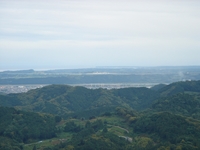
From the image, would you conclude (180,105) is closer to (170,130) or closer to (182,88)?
(170,130)

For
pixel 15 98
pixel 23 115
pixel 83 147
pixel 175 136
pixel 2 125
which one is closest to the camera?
pixel 83 147

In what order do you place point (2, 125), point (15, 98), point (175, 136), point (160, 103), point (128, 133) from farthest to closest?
1. point (15, 98)
2. point (160, 103)
3. point (2, 125)
4. point (128, 133)
5. point (175, 136)

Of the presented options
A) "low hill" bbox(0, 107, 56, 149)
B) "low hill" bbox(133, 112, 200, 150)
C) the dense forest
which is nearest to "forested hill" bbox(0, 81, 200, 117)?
the dense forest

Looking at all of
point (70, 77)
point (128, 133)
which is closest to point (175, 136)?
point (128, 133)

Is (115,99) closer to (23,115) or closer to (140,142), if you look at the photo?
(23,115)

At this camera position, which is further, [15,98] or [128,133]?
[15,98]

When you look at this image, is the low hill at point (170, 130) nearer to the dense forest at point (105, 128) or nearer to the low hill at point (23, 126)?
the dense forest at point (105, 128)

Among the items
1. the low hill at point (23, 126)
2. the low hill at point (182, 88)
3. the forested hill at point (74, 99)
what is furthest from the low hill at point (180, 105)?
the low hill at point (182, 88)

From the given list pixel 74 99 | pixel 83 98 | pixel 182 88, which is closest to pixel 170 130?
pixel 74 99
